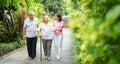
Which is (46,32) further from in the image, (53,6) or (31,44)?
(53,6)

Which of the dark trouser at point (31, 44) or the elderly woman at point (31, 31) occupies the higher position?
the elderly woman at point (31, 31)

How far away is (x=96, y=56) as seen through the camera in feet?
8.80

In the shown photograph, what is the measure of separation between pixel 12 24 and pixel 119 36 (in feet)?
64.1

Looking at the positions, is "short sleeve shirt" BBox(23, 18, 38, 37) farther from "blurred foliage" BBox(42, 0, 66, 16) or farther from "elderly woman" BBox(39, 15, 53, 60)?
"blurred foliage" BBox(42, 0, 66, 16)

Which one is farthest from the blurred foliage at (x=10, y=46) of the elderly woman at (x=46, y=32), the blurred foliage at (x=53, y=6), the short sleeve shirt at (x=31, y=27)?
the blurred foliage at (x=53, y=6)

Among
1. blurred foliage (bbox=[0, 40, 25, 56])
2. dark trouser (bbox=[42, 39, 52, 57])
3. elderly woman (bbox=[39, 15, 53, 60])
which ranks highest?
elderly woman (bbox=[39, 15, 53, 60])

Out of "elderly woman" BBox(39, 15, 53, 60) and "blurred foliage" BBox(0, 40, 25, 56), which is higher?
"elderly woman" BBox(39, 15, 53, 60)

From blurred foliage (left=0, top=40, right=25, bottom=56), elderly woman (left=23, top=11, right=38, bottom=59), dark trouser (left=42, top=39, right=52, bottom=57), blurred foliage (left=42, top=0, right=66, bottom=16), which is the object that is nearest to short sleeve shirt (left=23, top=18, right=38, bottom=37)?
elderly woman (left=23, top=11, right=38, bottom=59)

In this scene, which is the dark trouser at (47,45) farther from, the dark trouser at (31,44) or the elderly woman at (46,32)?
the dark trouser at (31,44)

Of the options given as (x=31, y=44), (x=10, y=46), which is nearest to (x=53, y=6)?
(x=10, y=46)

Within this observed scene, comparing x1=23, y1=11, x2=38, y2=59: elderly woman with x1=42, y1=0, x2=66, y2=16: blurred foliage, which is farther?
x1=42, y1=0, x2=66, y2=16: blurred foliage

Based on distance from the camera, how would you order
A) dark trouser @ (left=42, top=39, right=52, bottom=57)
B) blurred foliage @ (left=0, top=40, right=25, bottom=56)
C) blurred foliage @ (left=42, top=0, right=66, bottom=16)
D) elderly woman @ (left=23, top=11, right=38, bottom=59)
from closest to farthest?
elderly woman @ (left=23, top=11, right=38, bottom=59)
dark trouser @ (left=42, top=39, right=52, bottom=57)
blurred foliage @ (left=0, top=40, right=25, bottom=56)
blurred foliage @ (left=42, top=0, right=66, bottom=16)

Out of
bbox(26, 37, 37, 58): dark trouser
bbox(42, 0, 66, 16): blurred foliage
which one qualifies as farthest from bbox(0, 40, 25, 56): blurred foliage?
bbox(42, 0, 66, 16): blurred foliage

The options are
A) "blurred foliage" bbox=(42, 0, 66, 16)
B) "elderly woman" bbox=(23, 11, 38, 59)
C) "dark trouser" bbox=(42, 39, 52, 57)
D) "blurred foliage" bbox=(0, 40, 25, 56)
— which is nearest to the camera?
"elderly woman" bbox=(23, 11, 38, 59)
